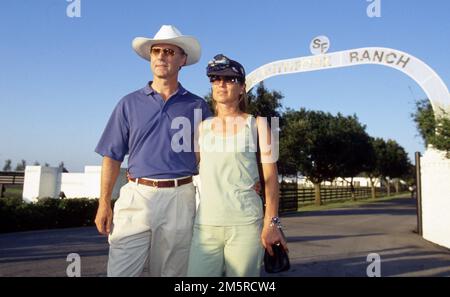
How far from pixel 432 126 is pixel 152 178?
9298 mm

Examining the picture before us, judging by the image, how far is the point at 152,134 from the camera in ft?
9.87

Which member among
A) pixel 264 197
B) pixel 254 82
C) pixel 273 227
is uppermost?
pixel 254 82

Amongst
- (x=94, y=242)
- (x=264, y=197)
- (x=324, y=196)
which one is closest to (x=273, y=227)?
(x=264, y=197)

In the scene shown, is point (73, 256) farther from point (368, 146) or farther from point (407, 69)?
point (368, 146)

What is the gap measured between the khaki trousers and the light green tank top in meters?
0.26

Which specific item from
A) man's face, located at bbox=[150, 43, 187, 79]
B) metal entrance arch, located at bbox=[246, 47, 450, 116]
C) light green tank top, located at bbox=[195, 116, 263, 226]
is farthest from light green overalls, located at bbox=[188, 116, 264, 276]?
metal entrance arch, located at bbox=[246, 47, 450, 116]

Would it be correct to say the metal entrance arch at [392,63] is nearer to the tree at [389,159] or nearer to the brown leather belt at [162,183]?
the brown leather belt at [162,183]

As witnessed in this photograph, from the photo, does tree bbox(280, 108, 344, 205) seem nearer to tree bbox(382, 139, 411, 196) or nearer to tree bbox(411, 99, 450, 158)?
tree bbox(411, 99, 450, 158)

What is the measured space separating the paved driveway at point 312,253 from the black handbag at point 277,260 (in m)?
4.64

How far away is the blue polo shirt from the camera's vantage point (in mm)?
2990

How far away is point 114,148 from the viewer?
9.88ft

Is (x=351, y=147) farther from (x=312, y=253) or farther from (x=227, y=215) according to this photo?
(x=227, y=215)

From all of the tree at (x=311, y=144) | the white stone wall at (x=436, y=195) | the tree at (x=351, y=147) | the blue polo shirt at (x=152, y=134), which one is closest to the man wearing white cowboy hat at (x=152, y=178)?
the blue polo shirt at (x=152, y=134)
